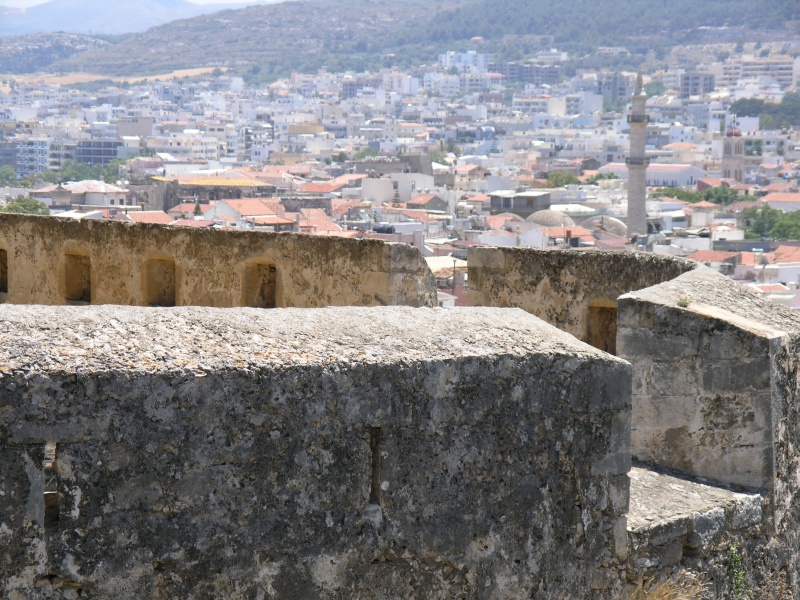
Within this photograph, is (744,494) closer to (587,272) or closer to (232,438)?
(587,272)

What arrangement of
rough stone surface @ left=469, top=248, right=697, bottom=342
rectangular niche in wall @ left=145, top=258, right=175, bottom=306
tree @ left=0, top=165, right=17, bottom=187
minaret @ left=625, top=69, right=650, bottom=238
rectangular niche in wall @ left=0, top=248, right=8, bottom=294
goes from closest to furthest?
rough stone surface @ left=469, top=248, right=697, bottom=342 < rectangular niche in wall @ left=145, top=258, right=175, bottom=306 < rectangular niche in wall @ left=0, top=248, right=8, bottom=294 < minaret @ left=625, top=69, right=650, bottom=238 < tree @ left=0, top=165, right=17, bottom=187

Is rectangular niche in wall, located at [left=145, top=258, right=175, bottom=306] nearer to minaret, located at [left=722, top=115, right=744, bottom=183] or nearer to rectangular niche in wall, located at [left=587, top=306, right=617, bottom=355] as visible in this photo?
rectangular niche in wall, located at [left=587, top=306, right=617, bottom=355]

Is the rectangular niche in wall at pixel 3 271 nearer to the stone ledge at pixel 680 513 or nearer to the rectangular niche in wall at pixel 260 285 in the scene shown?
the rectangular niche in wall at pixel 260 285

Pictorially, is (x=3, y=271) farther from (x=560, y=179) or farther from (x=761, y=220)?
(x=560, y=179)

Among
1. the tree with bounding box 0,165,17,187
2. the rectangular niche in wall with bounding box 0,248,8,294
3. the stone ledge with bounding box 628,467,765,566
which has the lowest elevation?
the tree with bounding box 0,165,17,187

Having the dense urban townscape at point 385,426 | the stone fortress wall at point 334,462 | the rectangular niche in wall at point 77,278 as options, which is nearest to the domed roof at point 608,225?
the rectangular niche in wall at point 77,278

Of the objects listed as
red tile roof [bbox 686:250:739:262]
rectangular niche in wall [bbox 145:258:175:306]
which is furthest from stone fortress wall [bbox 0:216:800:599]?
red tile roof [bbox 686:250:739:262]

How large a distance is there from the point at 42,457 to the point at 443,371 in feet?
3.68

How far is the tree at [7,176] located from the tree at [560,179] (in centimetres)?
5246

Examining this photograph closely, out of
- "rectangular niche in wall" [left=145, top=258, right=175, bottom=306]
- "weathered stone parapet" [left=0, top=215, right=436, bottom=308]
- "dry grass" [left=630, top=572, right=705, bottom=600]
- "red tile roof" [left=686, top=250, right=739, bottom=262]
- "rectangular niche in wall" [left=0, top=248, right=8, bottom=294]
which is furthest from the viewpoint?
"red tile roof" [left=686, top=250, right=739, bottom=262]

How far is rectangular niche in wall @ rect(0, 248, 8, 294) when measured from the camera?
8.54 metres

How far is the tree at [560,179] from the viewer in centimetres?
12212

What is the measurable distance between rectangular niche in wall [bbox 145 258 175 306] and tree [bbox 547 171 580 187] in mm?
113620

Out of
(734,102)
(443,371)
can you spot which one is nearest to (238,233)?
(443,371)
